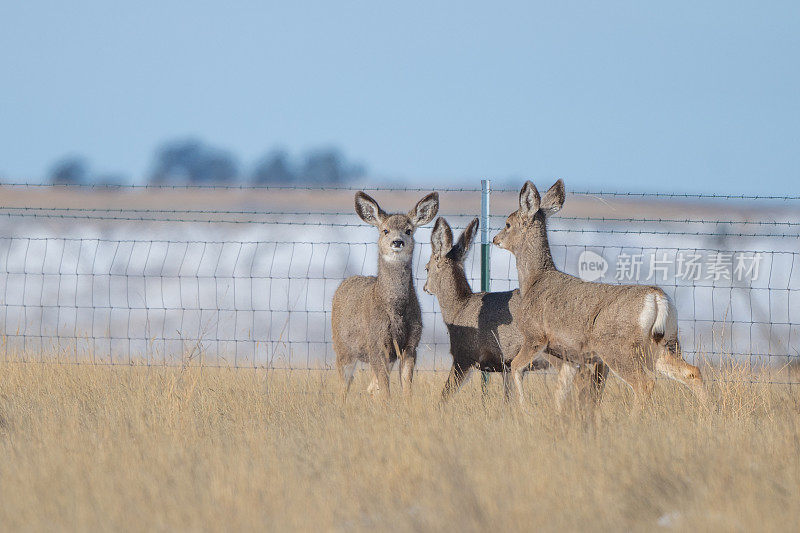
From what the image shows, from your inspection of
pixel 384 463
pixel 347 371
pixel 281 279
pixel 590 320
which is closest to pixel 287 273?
pixel 281 279

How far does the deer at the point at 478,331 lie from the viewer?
788 cm

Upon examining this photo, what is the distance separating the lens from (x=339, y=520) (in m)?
4.59

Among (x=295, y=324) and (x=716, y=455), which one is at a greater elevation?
(x=716, y=455)

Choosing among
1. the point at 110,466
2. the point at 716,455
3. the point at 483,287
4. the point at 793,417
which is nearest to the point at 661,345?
the point at 793,417

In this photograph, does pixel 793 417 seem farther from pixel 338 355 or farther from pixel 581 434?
pixel 338 355

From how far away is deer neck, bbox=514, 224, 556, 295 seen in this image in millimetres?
8328

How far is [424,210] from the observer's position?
8320mm

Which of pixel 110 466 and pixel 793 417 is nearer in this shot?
pixel 110 466

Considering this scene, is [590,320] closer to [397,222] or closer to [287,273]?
[397,222]

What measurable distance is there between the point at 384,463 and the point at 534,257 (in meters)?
3.27

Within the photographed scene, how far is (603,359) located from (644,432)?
45.6 inches

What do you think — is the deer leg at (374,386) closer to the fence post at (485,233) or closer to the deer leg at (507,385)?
the deer leg at (507,385)

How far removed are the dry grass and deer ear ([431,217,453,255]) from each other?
62.7 inches

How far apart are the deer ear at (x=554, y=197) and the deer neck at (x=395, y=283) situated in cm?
125
